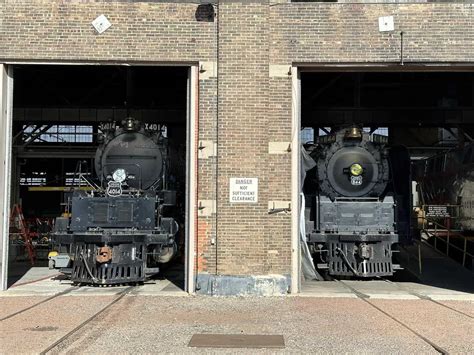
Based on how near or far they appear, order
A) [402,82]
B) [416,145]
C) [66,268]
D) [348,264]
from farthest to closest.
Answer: [416,145] → [402,82] → [348,264] → [66,268]

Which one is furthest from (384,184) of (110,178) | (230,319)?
(230,319)

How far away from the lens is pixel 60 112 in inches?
802

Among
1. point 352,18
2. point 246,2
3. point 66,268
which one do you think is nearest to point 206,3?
point 246,2

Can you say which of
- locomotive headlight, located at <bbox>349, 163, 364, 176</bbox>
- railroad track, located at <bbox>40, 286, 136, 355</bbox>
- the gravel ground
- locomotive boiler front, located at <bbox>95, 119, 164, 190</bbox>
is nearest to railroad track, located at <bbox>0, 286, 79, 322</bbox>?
the gravel ground

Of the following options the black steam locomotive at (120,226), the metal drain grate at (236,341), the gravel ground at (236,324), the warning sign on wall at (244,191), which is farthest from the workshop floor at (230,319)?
the warning sign on wall at (244,191)

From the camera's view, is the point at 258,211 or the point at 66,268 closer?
the point at 258,211

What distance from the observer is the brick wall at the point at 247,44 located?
10992 millimetres

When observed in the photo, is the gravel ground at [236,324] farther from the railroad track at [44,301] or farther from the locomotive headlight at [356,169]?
the locomotive headlight at [356,169]

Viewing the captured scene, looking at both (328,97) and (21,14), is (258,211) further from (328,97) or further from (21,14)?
(328,97)

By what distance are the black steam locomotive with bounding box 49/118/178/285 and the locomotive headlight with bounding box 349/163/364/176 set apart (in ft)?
16.0

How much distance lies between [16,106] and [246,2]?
41.4ft

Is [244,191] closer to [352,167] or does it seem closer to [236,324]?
[236,324]

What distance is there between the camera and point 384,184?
48.6 feet

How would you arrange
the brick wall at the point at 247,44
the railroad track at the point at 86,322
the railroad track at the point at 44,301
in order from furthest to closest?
the brick wall at the point at 247,44 → the railroad track at the point at 44,301 → the railroad track at the point at 86,322
